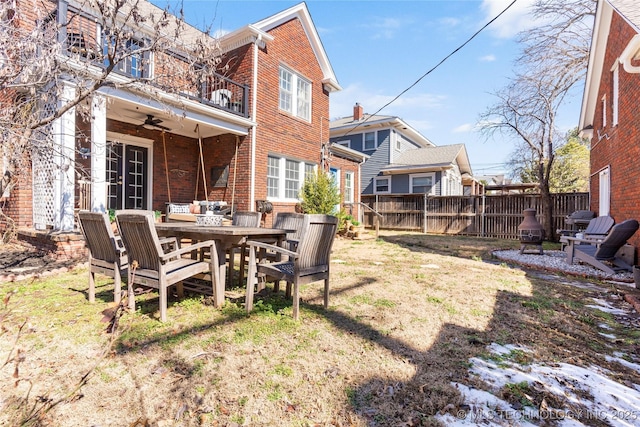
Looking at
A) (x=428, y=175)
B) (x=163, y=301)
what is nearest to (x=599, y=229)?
(x=163, y=301)

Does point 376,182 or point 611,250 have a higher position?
point 376,182

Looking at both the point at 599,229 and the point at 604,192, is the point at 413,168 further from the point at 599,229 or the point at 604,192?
the point at 599,229

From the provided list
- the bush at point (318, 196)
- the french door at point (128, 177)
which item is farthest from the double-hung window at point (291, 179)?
the french door at point (128, 177)

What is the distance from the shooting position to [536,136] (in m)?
14.3

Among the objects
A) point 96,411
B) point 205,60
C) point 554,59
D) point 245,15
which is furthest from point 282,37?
point 96,411

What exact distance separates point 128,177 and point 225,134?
304 cm

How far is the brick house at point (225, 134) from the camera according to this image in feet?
25.6

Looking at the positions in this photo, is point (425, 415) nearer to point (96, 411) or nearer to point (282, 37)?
point (96, 411)

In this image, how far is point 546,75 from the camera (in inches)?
521

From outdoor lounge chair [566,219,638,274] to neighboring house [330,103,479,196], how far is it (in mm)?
11906

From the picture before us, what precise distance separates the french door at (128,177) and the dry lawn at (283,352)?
468 cm

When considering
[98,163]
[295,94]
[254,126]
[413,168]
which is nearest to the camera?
[98,163]

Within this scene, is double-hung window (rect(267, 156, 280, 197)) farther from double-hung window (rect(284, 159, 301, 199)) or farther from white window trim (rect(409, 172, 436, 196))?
white window trim (rect(409, 172, 436, 196))

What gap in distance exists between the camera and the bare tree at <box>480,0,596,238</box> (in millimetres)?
12555
